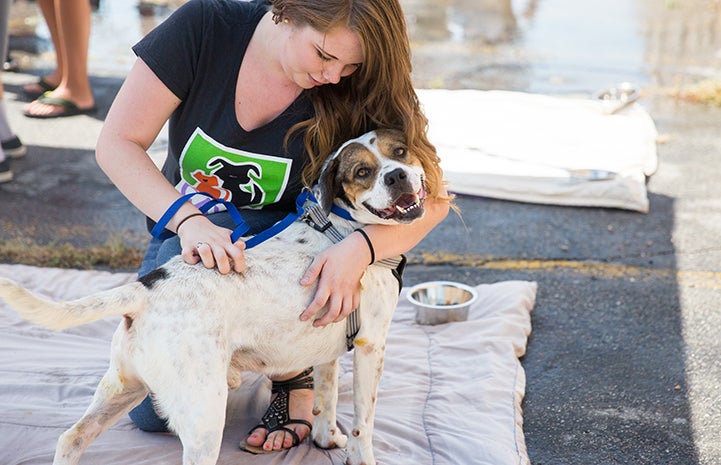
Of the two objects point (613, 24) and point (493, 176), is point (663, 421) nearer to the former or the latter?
point (493, 176)

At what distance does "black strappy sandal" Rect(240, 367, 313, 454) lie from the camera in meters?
3.24

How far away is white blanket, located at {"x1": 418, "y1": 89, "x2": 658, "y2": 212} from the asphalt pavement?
0.44 feet

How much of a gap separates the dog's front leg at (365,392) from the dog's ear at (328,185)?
1.64 feet

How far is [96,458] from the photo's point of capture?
303cm

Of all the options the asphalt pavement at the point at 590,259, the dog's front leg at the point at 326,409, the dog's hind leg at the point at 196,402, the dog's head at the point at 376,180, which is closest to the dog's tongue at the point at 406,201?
the dog's head at the point at 376,180

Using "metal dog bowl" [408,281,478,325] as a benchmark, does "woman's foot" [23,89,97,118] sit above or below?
below

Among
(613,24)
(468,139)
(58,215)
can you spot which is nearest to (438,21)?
(613,24)

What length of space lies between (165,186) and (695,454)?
2.22m

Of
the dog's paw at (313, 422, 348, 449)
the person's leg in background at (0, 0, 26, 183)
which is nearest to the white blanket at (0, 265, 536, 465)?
the dog's paw at (313, 422, 348, 449)

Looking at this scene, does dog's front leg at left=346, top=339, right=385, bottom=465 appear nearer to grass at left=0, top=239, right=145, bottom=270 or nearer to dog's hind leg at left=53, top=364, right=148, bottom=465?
dog's hind leg at left=53, top=364, right=148, bottom=465

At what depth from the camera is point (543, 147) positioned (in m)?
6.37

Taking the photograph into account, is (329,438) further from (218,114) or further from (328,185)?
(218,114)

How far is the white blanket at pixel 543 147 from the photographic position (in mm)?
5801

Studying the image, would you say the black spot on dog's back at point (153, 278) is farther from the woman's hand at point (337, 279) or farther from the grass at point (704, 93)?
the grass at point (704, 93)
